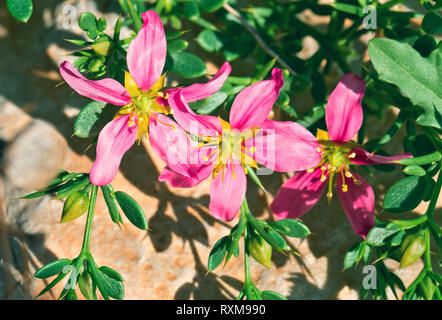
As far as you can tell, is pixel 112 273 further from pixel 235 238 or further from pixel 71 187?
pixel 235 238

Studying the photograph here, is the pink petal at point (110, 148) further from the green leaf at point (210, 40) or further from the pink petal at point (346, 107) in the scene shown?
the pink petal at point (346, 107)

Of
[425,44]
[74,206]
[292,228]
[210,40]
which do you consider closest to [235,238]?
[292,228]

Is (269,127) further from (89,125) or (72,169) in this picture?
(72,169)

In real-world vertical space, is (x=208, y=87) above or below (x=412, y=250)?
above

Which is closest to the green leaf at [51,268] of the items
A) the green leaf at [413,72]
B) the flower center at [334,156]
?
the flower center at [334,156]


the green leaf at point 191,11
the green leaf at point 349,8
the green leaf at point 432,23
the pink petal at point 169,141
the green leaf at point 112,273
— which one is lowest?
the green leaf at point 112,273
